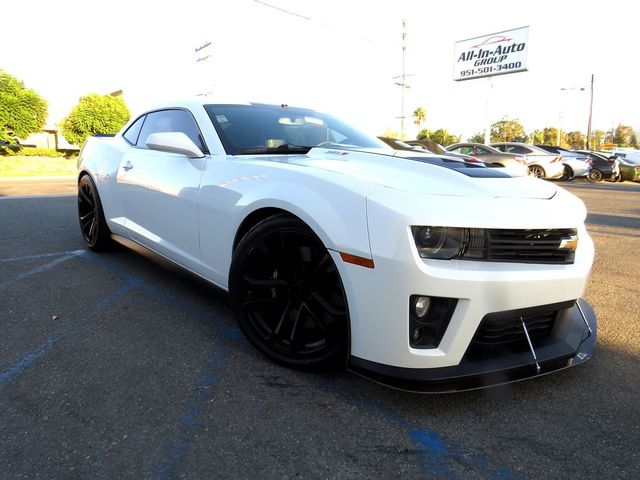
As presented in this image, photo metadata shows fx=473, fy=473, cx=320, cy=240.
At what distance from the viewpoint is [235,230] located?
2.64 m

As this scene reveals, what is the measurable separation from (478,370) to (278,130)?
2.10 metres

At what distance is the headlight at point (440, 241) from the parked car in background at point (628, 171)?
68.0 ft

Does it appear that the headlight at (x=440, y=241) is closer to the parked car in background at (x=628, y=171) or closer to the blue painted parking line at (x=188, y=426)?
the blue painted parking line at (x=188, y=426)

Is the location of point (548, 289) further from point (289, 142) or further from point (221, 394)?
point (289, 142)

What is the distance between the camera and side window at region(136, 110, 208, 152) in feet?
10.7

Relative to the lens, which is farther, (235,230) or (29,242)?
(29,242)

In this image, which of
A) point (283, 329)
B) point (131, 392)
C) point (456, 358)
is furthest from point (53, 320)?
point (456, 358)

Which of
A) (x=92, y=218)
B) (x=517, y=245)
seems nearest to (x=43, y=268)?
(x=92, y=218)

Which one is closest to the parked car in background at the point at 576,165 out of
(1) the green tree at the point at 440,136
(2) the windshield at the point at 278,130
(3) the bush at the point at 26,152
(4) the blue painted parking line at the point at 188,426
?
(2) the windshield at the point at 278,130

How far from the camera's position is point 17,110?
32594 mm

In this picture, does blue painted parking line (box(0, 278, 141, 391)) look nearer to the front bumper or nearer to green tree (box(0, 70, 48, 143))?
the front bumper

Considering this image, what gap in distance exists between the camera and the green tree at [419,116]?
90.8 metres

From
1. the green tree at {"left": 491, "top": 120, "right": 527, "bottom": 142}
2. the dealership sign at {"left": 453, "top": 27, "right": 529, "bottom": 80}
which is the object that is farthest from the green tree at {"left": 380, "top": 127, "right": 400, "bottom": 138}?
the green tree at {"left": 491, "top": 120, "right": 527, "bottom": 142}

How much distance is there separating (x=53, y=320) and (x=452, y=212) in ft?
8.65
